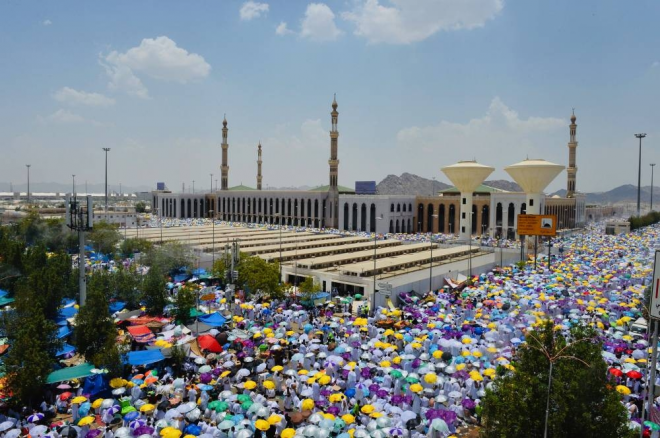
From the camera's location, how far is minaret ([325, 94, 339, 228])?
72375mm

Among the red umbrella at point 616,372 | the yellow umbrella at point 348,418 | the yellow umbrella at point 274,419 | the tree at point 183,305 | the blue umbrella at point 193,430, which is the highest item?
the tree at point 183,305

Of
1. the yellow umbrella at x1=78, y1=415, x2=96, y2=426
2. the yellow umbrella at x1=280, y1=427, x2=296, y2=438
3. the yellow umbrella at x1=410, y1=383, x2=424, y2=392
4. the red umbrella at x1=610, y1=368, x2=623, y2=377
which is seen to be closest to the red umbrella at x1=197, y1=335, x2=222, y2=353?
the yellow umbrella at x1=78, y1=415, x2=96, y2=426

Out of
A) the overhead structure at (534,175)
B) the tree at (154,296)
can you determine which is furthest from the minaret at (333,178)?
the tree at (154,296)

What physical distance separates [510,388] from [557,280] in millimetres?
22297

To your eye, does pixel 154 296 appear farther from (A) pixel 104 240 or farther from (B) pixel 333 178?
(B) pixel 333 178

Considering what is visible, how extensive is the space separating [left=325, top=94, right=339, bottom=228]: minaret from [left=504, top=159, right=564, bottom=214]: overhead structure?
88.0ft

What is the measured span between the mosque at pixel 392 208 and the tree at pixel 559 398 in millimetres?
45491

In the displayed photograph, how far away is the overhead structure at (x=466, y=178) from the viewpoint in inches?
2127

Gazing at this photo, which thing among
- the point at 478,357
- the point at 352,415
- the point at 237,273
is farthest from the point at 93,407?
the point at 237,273

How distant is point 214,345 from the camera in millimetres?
18703

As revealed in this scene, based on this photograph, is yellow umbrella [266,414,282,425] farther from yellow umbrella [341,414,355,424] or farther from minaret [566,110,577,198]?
minaret [566,110,577,198]

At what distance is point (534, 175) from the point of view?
4969 cm

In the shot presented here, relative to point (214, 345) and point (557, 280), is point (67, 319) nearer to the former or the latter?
point (214, 345)

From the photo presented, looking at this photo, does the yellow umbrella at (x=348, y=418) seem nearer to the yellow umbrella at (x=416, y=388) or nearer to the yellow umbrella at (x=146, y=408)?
the yellow umbrella at (x=416, y=388)
